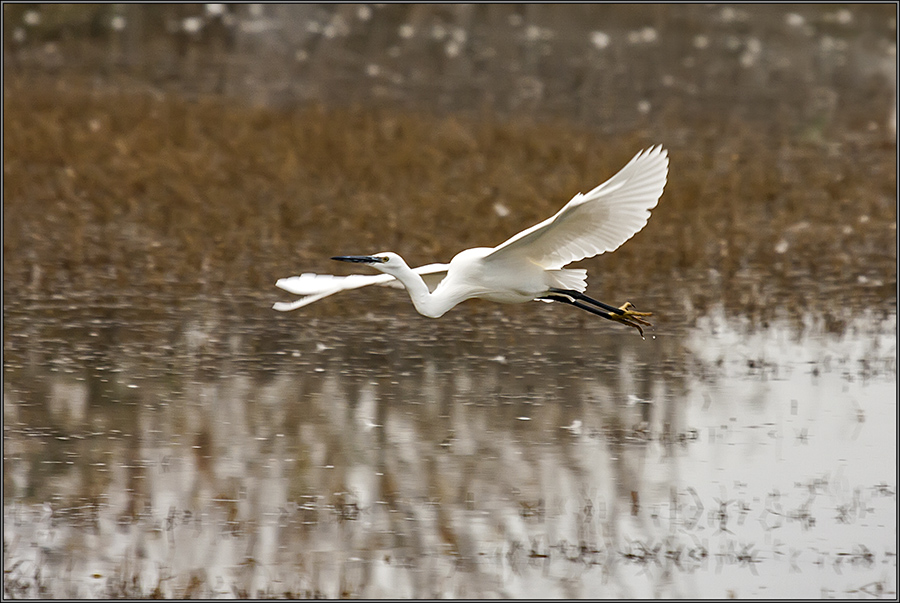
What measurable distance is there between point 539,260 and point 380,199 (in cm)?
549

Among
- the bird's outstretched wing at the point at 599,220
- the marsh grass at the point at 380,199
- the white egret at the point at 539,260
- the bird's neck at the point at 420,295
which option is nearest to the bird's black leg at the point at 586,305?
the white egret at the point at 539,260

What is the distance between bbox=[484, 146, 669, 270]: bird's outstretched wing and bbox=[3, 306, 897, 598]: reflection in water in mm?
1034

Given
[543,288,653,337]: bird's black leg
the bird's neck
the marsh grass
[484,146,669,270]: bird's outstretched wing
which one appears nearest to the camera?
[484,146,669,270]: bird's outstretched wing

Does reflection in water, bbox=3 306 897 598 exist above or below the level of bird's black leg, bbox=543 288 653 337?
below

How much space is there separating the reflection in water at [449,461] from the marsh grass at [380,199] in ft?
4.13

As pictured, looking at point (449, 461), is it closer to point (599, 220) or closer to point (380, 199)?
point (599, 220)

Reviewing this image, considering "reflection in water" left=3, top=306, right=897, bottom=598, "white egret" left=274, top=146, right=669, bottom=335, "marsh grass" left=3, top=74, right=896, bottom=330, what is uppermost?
"marsh grass" left=3, top=74, right=896, bottom=330

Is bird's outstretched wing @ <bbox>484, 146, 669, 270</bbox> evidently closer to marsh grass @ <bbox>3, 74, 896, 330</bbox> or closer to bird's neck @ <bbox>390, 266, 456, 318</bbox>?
bird's neck @ <bbox>390, 266, 456, 318</bbox>

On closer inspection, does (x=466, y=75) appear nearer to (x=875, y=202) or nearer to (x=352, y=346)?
(x=875, y=202)

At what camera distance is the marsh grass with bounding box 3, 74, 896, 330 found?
1005 centimetres

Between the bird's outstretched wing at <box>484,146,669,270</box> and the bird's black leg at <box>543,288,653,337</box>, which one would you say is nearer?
the bird's outstretched wing at <box>484,146,669,270</box>

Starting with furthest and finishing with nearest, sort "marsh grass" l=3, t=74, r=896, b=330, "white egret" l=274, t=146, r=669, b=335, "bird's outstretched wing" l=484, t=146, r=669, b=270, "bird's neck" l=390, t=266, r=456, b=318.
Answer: "marsh grass" l=3, t=74, r=896, b=330, "bird's neck" l=390, t=266, r=456, b=318, "white egret" l=274, t=146, r=669, b=335, "bird's outstretched wing" l=484, t=146, r=669, b=270

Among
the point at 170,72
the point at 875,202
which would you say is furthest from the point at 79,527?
the point at 170,72

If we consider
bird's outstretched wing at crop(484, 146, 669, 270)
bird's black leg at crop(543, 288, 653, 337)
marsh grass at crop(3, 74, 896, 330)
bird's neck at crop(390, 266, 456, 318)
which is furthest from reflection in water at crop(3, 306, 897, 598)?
marsh grass at crop(3, 74, 896, 330)
